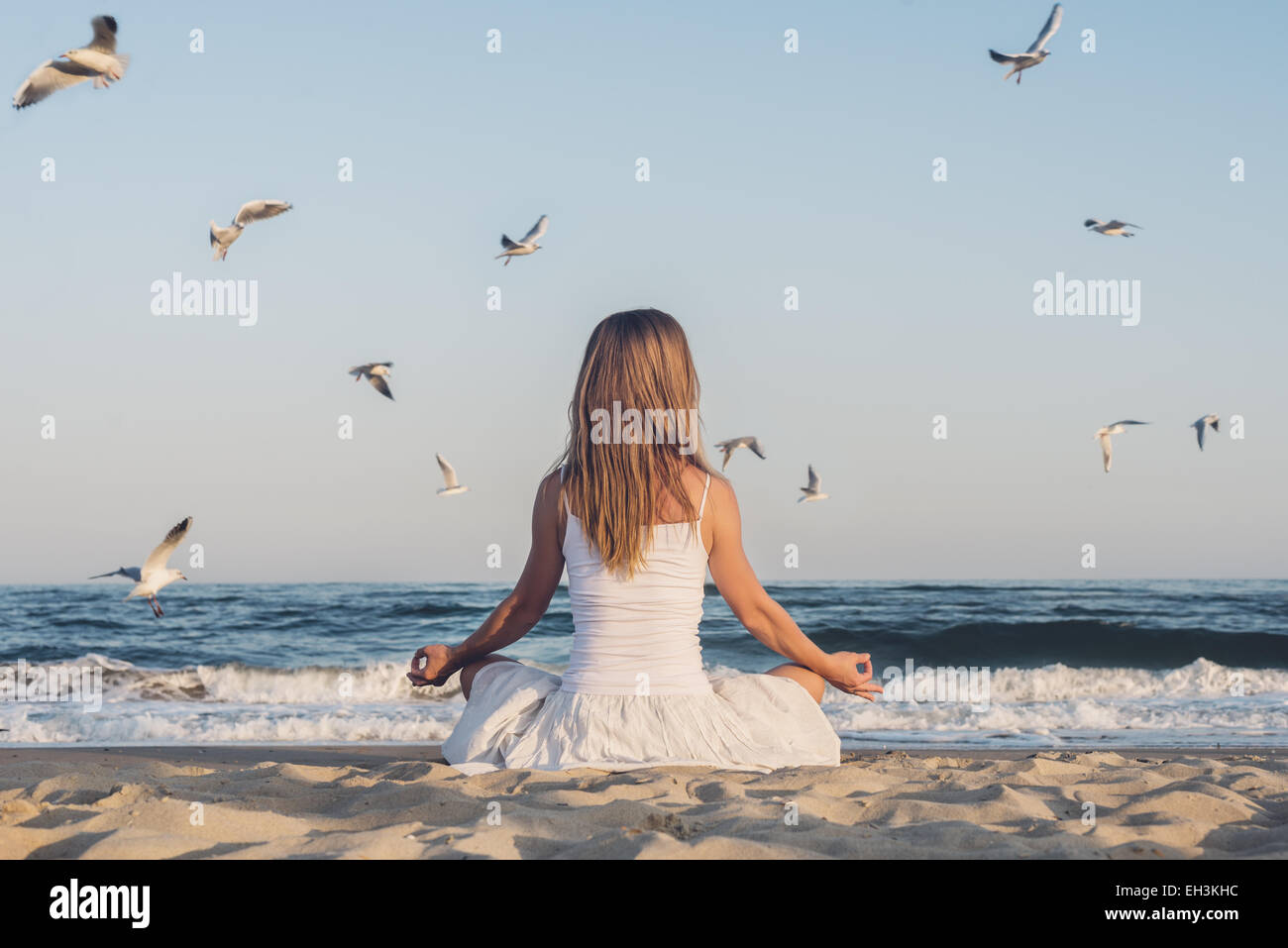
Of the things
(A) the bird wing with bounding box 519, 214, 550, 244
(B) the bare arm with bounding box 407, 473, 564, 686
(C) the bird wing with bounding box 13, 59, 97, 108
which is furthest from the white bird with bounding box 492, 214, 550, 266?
(B) the bare arm with bounding box 407, 473, 564, 686

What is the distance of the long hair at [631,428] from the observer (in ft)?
11.0

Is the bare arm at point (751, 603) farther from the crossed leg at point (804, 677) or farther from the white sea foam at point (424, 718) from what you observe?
the white sea foam at point (424, 718)

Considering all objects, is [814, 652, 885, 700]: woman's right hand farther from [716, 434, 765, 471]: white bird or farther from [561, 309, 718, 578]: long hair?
[716, 434, 765, 471]: white bird

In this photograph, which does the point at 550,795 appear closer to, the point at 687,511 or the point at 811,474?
the point at 687,511

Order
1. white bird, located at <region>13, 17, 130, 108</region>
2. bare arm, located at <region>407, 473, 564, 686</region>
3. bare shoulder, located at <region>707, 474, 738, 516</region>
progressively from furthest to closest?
white bird, located at <region>13, 17, 130, 108</region> → bare arm, located at <region>407, 473, 564, 686</region> → bare shoulder, located at <region>707, 474, 738, 516</region>

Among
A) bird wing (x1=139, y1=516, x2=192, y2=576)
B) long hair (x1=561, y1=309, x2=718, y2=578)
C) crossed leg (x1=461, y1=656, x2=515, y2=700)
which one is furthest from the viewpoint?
bird wing (x1=139, y1=516, x2=192, y2=576)

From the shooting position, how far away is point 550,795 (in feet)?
9.96

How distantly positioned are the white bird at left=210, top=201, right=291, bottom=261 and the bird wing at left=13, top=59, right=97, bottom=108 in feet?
3.82

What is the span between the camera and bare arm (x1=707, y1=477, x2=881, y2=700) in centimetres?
353

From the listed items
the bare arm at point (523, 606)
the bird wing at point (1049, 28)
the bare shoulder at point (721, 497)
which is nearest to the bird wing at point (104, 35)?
the bare arm at point (523, 606)

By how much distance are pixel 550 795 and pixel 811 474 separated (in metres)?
7.93

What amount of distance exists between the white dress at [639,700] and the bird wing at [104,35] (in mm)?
4685

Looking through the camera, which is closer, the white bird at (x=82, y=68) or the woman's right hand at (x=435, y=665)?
the woman's right hand at (x=435, y=665)

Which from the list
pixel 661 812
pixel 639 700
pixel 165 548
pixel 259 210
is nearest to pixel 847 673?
pixel 639 700
